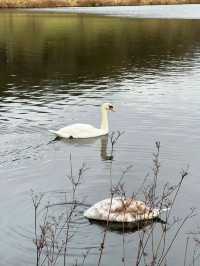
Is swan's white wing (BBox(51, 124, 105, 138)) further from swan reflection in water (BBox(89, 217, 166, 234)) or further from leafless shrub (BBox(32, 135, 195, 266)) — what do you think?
swan reflection in water (BBox(89, 217, 166, 234))

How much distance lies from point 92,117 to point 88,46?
21.6 meters

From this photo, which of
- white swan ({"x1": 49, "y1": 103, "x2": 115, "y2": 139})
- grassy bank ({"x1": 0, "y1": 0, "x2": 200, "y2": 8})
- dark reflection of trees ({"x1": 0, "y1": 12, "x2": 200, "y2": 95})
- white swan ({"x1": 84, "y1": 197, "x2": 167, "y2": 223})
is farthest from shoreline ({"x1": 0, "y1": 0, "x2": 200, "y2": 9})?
white swan ({"x1": 84, "y1": 197, "x2": 167, "y2": 223})

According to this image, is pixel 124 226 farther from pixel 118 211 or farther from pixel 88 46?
pixel 88 46

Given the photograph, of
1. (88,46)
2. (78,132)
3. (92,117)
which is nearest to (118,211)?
(78,132)

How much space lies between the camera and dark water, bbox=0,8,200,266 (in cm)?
Answer: 1124

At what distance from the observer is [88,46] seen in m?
40.9

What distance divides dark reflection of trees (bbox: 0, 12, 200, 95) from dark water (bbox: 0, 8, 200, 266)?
2.9 inches

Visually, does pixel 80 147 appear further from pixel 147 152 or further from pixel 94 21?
pixel 94 21

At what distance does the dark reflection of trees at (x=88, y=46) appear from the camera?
102 ft

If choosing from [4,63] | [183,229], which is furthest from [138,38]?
[183,229]

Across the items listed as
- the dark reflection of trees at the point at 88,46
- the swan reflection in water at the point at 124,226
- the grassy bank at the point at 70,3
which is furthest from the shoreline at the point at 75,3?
the swan reflection in water at the point at 124,226

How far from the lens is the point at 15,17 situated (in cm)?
6278

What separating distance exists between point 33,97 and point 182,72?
895 cm

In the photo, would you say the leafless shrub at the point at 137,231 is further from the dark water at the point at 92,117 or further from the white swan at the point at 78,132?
the white swan at the point at 78,132
